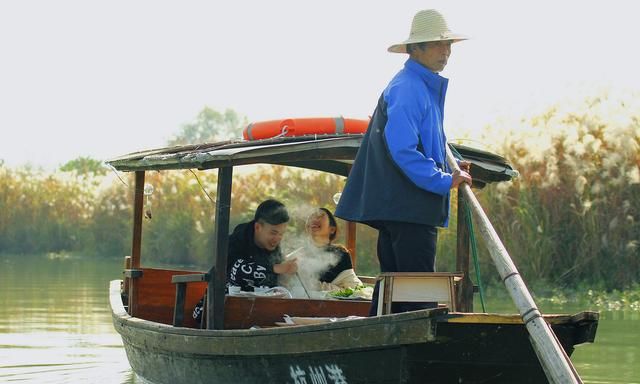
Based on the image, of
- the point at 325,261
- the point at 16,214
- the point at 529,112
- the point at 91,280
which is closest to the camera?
the point at 325,261

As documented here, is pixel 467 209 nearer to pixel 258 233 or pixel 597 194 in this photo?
pixel 258 233

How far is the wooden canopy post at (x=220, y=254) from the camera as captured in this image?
7516 millimetres

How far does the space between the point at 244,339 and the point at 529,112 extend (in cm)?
965

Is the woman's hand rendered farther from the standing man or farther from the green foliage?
the green foliage

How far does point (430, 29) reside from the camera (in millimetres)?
6527

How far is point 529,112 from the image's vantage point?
1596 centimetres

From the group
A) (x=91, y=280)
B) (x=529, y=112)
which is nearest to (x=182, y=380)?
(x=529, y=112)

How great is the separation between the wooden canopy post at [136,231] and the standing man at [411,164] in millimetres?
3139

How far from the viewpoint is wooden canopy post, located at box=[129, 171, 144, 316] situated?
9.49 metres

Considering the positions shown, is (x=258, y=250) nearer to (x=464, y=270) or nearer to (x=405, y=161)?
(x=464, y=270)

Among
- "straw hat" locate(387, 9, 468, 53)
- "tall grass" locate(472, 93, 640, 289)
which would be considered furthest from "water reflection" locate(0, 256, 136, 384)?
"tall grass" locate(472, 93, 640, 289)

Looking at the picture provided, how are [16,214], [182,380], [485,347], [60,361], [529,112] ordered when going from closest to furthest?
[485,347] → [182,380] → [60,361] → [529,112] → [16,214]

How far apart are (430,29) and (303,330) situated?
156 centimetres

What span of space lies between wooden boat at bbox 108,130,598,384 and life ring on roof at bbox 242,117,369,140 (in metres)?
0.20
